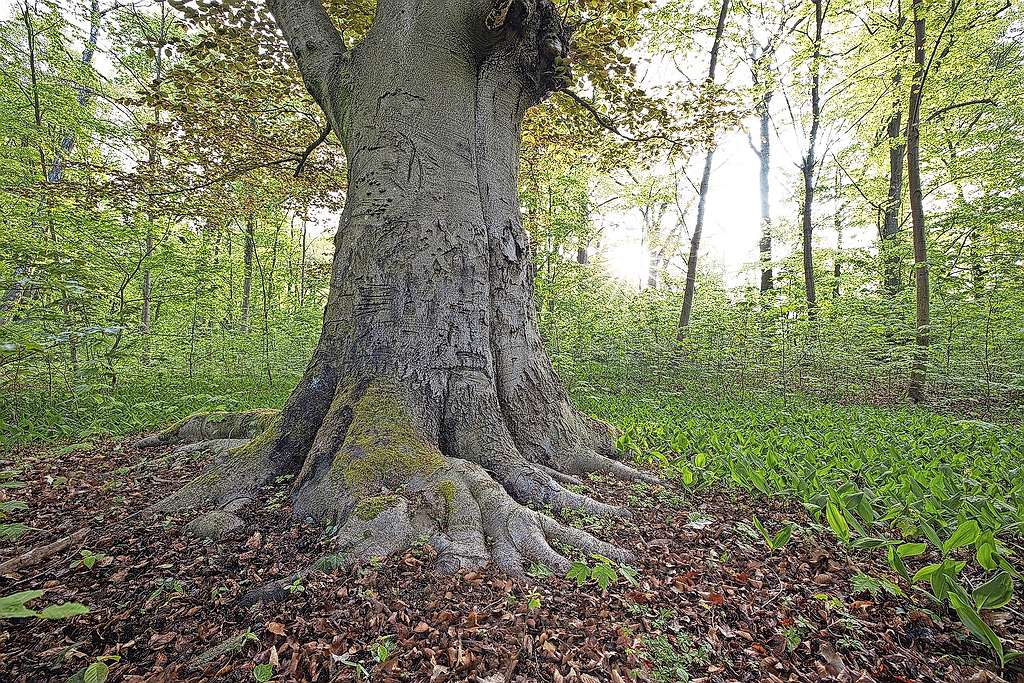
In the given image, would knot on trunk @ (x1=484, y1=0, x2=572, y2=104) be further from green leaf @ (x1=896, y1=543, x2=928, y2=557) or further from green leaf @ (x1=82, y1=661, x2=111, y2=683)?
green leaf @ (x1=82, y1=661, x2=111, y2=683)

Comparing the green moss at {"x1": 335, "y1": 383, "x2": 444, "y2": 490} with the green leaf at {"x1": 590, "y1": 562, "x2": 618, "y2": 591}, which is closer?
Result: the green leaf at {"x1": 590, "y1": 562, "x2": 618, "y2": 591}

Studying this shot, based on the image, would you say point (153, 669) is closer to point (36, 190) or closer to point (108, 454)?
point (108, 454)

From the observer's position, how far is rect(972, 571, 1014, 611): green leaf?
161 cm

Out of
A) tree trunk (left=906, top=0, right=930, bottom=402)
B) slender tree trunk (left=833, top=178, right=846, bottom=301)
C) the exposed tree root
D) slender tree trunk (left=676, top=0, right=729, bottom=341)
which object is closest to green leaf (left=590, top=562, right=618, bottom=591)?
the exposed tree root

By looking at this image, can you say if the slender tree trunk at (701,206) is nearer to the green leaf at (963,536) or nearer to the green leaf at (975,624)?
the green leaf at (963,536)

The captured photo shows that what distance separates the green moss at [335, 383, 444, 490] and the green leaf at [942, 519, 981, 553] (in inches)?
92.5

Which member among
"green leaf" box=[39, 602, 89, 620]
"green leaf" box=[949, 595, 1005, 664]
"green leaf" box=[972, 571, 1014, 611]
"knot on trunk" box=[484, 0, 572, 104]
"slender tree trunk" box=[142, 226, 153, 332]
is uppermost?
"knot on trunk" box=[484, 0, 572, 104]

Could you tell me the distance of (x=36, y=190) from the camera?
5508 mm

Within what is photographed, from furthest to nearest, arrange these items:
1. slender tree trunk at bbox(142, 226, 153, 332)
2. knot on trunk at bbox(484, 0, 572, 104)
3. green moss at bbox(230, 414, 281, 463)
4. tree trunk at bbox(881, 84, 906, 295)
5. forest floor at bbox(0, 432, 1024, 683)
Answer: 1. tree trunk at bbox(881, 84, 906, 295)
2. slender tree trunk at bbox(142, 226, 153, 332)
3. knot on trunk at bbox(484, 0, 572, 104)
4. green moss at bbox(230, 414, 281, 463)
5. forest floor at bbox(0, 432, 1024, 683)

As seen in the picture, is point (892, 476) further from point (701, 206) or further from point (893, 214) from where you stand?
point (893, 214)

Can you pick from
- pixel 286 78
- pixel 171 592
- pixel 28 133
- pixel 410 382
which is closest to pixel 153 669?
pixel 171 592

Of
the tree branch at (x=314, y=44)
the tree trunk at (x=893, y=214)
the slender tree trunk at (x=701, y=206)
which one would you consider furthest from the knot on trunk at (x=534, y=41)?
the tree trunk at (x=893, y=214)

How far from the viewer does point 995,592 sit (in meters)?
1.65

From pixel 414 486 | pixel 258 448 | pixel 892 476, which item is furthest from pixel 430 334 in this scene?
pixel 892 476
